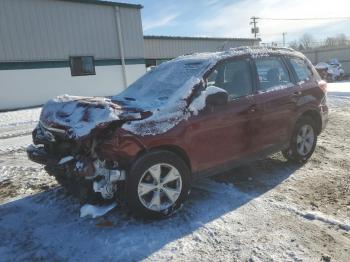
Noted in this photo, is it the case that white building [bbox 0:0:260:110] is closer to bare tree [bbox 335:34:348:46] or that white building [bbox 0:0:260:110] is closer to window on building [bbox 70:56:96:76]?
window on building [bbox 70:56:96:76]

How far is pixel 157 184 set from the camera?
4051mm

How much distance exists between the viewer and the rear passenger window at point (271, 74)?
5227mm

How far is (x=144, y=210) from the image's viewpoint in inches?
157

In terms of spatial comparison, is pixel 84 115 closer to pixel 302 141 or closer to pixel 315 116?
pixel 302 141

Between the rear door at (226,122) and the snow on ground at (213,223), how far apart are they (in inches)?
21.7

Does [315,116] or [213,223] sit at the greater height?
[315,116]

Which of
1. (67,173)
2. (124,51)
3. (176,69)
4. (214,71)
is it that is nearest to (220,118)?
(214,71)

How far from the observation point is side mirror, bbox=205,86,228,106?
14.3ft

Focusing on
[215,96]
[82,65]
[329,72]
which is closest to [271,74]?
[215,96]

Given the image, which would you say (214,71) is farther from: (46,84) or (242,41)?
(242,41)

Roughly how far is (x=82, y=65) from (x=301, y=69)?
52.3 ft

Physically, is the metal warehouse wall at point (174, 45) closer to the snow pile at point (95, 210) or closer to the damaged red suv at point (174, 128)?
the damaged red suv at point (174, 128)

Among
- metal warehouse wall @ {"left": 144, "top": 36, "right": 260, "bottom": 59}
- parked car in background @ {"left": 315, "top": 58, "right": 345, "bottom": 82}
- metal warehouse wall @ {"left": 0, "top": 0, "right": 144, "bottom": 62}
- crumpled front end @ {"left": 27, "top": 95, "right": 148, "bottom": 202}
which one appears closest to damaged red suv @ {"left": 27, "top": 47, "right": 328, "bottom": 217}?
crumpled front end @ {"left": 27, "top": 95, "right": 148, "bottom": 202}

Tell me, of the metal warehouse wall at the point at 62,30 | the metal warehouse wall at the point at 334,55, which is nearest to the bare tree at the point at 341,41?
the metal warehouse wall at the point at 334,55
